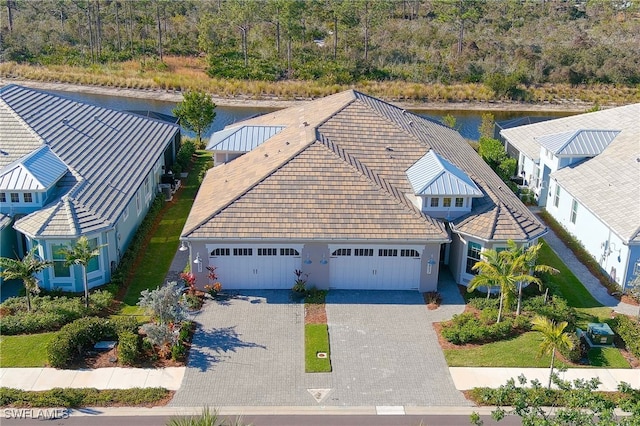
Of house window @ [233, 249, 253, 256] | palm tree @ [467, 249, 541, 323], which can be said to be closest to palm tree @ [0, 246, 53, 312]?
A: house window @ [233, 249, 253, 256]

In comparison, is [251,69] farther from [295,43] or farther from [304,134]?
[304,134]

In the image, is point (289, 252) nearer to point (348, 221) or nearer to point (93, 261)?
point (348, 221)

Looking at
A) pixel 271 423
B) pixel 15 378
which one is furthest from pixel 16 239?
pixel 271 423

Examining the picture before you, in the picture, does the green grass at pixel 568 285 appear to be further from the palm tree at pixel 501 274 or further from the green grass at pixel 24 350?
the green grass at pixel 24 350

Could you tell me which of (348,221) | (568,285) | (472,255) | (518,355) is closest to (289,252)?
(348,221)

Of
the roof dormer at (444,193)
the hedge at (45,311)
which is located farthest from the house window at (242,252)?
A: the roof dormer at (444,193)

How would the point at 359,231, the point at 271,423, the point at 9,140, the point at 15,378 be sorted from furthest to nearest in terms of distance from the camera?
the point at 9,140
the point at 359,231
the point at 15,378
the point at 271,423

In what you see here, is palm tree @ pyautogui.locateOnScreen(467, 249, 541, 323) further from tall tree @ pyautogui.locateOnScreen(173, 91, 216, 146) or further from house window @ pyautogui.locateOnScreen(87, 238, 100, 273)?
tall tree @ pyautogui.locateOnScreen(173, 91, 216, 146)
